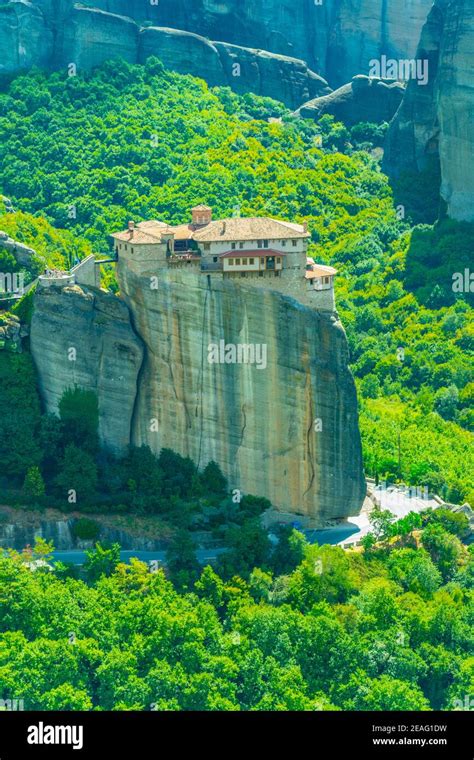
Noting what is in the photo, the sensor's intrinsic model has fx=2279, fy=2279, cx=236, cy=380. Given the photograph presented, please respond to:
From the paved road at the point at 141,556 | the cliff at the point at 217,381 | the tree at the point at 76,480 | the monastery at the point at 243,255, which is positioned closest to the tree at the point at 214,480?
the cliff at the point at 217,381

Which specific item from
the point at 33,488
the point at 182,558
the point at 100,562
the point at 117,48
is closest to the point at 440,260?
the point at 117,48

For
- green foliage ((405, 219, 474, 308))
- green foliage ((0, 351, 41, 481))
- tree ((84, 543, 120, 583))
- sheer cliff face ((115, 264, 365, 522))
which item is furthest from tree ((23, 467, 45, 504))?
green foliage ((405, 219, 474, 308))

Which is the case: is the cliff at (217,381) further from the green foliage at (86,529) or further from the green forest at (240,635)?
the green foliage at (86,529)

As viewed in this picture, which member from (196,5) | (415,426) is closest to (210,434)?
(415,426)

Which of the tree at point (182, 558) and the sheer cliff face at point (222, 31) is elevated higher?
the sheer cliff face at point (222, 31)

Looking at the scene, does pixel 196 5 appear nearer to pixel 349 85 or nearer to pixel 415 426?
pixel 349 85

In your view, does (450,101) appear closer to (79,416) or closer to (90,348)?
(90,348)

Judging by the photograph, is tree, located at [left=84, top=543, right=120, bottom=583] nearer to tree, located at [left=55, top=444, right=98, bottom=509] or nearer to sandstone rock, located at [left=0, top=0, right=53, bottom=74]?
tree, located at [left=55, top=444, right=98, bottom=509]
